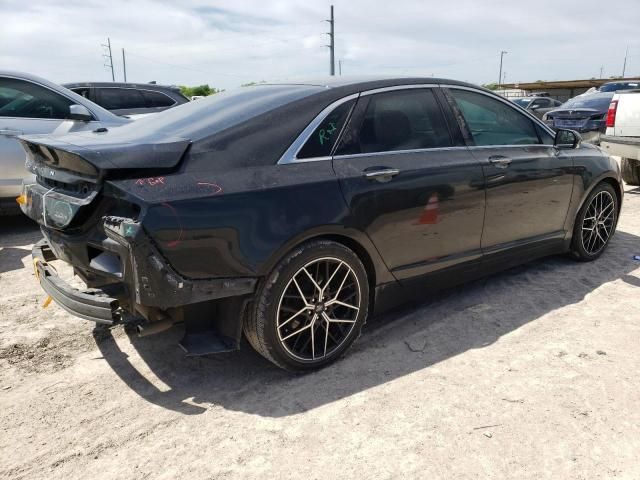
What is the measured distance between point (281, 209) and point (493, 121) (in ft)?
6.93

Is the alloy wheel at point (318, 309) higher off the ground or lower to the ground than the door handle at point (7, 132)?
lower

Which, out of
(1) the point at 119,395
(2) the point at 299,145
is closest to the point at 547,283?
(2) the point at 299,145

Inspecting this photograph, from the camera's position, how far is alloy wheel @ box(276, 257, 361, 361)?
116 inches

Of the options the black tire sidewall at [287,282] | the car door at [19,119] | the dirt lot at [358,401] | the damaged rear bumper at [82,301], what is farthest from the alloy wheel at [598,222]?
the car door at [19,119]

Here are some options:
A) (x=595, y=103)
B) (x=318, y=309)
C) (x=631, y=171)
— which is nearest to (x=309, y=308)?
(x=318, y=309)

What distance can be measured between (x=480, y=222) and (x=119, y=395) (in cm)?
256

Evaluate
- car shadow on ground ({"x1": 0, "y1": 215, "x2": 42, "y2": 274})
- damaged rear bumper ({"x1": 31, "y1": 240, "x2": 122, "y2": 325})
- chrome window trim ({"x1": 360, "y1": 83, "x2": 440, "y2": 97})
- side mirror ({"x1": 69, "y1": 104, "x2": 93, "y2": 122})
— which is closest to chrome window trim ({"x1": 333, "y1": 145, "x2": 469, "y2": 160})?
chrome window trim ({"x1": 360, "y1": 83, "x2": 440, "y2": 97})

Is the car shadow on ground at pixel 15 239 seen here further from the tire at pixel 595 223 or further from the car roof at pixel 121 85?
the tire at pixel 595 223

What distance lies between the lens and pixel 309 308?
302 cm

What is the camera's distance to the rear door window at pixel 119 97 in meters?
9.23

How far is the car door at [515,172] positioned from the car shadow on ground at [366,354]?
0.42 metres

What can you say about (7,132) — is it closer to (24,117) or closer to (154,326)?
(24,117)

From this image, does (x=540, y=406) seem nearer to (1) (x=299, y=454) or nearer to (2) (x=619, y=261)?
(1) (x=299, y=454)

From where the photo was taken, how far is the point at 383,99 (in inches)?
133
